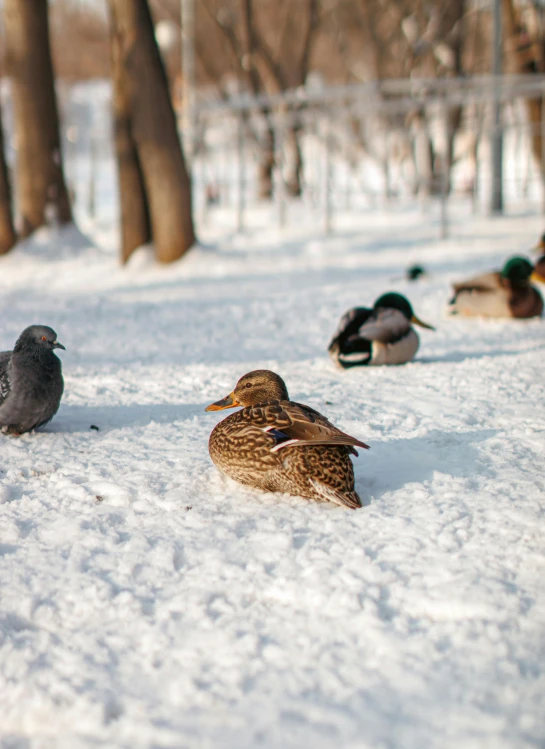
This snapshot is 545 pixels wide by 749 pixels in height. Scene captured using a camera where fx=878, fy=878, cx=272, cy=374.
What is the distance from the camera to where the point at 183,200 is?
970 cm

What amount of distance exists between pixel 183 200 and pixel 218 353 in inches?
165

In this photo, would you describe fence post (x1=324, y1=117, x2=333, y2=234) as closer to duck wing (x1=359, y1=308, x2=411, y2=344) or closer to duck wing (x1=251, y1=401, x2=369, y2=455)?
duck wing (x1=359, y1=308, x2=411, y2=344)

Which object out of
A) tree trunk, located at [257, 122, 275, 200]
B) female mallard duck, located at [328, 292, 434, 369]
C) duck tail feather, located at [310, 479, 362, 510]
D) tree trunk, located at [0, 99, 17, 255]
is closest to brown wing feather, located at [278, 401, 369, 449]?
duck tail feather, located at [310, 479, 362, 510]

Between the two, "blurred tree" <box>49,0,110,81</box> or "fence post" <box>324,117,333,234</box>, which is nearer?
"fence post" <box>324,117,333,234</box>

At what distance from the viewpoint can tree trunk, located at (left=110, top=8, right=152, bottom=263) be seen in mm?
9547

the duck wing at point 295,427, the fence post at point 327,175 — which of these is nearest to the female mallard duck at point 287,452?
the duck wing at point 295,427

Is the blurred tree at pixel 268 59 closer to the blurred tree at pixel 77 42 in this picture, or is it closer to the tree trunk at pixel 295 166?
the tree trunk at pixel 295 166

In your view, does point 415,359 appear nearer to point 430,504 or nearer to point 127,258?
point 430,504

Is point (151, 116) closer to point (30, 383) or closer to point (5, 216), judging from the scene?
point (5, 216)

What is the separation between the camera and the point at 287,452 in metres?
3.14

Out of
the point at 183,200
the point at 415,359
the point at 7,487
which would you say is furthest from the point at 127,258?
the point at 7,487

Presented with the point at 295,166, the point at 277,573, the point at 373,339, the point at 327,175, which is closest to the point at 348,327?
the point at 373,339

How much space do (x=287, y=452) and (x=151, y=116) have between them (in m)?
7.08

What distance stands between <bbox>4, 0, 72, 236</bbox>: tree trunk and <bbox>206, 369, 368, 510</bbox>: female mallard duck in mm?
8147
